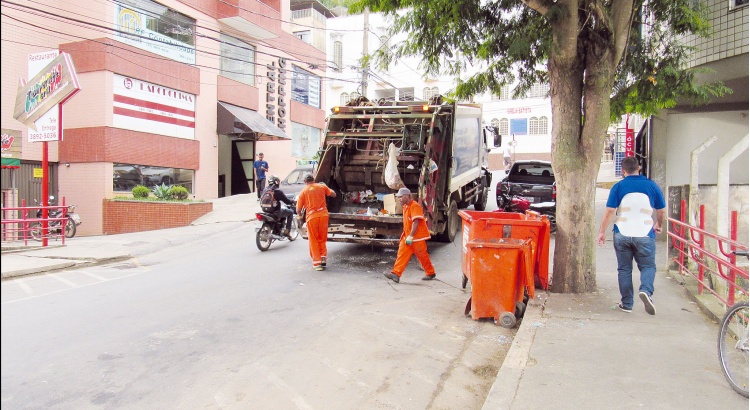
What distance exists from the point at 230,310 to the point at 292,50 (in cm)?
2140

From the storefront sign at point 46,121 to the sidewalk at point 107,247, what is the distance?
2.37m

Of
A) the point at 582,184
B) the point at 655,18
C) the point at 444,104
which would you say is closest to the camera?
the point at 582,184

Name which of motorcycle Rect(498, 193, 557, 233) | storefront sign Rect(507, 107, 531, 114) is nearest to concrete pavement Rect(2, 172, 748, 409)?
motorcycle Rect(498, 193, 557, 233)

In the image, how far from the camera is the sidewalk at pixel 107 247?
396 inches

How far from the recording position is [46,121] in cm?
1248

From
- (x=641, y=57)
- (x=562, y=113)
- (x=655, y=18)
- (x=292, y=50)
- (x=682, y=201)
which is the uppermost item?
(x=292, y=50)

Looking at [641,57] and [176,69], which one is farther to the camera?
[176,69]

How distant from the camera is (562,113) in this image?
287 inches

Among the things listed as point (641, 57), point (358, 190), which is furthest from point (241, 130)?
point (641, 57)

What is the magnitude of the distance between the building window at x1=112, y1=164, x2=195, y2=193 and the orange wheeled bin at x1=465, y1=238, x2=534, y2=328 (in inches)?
572

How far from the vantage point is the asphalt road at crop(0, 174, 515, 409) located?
429cm

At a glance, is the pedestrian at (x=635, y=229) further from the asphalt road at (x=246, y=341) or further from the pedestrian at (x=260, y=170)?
the pedestrian at (x=260, y=170)

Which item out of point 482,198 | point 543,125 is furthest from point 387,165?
point 543,125

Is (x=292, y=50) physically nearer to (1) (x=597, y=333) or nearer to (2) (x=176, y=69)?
(2) (x=176, y=69)
